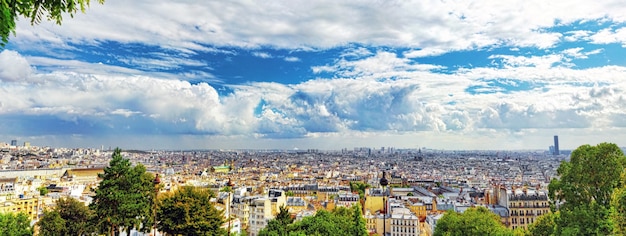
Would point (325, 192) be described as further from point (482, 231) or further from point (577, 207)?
point (577, 207)

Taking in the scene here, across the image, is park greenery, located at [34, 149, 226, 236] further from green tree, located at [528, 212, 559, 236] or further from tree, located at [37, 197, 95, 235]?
green tree, located at [528, 212, 559, 236]

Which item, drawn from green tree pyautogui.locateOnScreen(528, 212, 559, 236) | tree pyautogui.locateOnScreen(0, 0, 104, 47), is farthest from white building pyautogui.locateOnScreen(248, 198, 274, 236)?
tree pyautogui.locateOnScreen(0, 0, 104, 47)

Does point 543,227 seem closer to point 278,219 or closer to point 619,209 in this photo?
point 619,209

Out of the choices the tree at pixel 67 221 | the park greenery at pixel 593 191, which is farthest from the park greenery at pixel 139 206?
the park greenery at pixel 593 191

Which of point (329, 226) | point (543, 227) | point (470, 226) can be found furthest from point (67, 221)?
point (543, 227)

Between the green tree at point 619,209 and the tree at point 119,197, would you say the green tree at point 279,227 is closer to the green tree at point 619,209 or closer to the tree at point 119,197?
the tree at point 119,197

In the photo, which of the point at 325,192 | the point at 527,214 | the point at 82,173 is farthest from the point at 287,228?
the point at 82,173

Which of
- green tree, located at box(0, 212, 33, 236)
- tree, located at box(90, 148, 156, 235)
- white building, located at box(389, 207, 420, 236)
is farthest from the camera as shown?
white building, located at box(389, 207, 420, 236)
